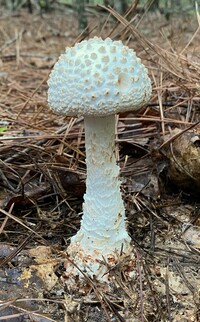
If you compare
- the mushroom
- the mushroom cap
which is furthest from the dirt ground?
the mushroom cap

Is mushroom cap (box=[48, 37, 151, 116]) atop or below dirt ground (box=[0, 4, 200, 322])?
atop

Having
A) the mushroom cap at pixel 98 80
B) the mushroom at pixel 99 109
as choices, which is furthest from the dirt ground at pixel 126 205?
the mushroom cap at pixel 98 80

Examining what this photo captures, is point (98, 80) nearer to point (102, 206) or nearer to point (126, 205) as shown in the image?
point (102, 206)

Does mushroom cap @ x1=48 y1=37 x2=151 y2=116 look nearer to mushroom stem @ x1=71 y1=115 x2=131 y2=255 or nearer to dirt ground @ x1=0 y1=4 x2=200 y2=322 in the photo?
mushroom stem @ x1=71 y1=115 x2=131 y2=255

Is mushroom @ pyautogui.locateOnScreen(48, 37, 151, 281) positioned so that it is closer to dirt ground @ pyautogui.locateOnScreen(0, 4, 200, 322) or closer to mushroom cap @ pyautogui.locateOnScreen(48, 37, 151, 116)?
mushroom cap @ pyautogui.locateOnScreen(48, 37, 151, 116)

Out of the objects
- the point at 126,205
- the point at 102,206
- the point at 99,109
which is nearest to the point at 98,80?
the point at 99,109

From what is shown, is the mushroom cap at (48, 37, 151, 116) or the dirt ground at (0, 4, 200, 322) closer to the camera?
the mushroom cap at (48, 37, 151, 116)

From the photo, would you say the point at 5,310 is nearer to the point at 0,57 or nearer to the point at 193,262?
the point at 193,262

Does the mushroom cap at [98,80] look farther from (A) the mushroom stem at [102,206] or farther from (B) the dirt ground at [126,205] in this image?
(B) the dirt ground at [126,205]
